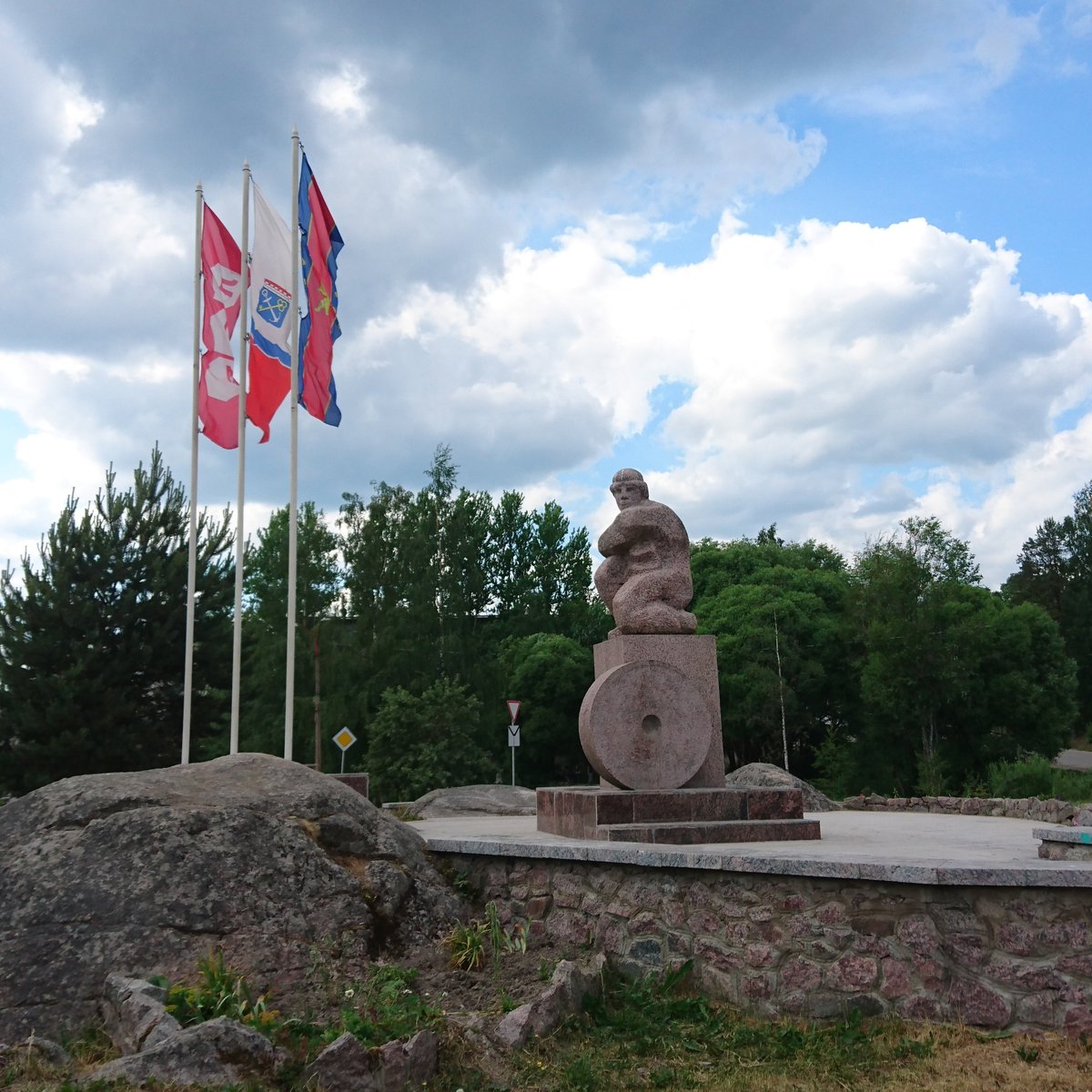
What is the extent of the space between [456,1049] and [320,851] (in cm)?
199

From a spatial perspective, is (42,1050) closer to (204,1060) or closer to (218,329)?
(204,1060)

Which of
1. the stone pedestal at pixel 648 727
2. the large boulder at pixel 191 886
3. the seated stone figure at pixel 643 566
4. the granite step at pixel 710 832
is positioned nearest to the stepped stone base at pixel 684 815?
the granite step at pixel 710 832

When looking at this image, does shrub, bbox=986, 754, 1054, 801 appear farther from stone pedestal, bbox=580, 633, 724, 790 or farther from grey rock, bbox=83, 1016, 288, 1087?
grey rock, bbox=83, 1016, 288, 1087

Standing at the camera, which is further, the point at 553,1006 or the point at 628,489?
the point at 628,489

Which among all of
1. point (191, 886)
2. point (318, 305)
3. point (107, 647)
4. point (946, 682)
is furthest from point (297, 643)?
point (191, 886)

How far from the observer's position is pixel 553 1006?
5238 mm

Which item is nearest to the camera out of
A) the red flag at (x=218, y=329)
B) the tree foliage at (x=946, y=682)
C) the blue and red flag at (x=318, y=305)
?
the blue and red flag at (x=318, y=305)

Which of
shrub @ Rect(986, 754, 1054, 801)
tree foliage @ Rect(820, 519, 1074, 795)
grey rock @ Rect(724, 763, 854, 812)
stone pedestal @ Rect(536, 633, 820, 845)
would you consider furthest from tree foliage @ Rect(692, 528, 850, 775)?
stone pedestal @ Rect(536, 633, 820, 845)

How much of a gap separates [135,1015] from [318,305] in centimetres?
925

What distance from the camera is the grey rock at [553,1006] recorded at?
502cm

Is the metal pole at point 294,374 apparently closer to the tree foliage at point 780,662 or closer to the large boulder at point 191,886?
the large boulder at point 191,886

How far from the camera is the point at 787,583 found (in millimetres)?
34188

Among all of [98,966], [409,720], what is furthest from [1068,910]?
[409,720]

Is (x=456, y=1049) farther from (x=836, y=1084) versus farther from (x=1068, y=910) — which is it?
(x=1068, y=910)
